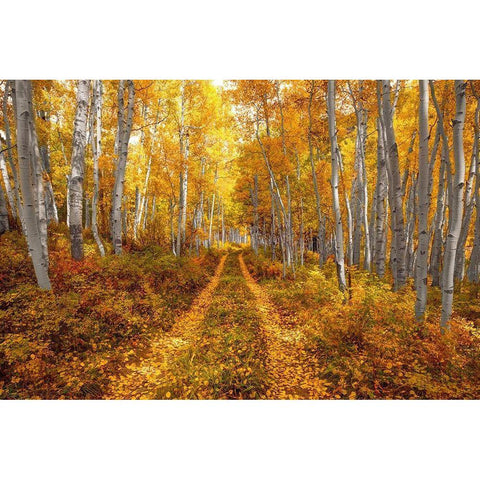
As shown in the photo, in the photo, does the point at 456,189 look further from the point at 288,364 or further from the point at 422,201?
the point at 288,364

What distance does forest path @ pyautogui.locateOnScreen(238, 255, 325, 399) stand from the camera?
3.34 metres

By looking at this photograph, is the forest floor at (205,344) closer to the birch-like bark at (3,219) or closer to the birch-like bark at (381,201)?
the birch-like bark at (3,219)

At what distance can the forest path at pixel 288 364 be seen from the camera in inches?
131

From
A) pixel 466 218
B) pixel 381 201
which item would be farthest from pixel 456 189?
pixel 466 218

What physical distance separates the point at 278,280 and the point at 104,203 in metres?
8.54

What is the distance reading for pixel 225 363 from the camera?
12.4ft

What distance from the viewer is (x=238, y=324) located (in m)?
5.41

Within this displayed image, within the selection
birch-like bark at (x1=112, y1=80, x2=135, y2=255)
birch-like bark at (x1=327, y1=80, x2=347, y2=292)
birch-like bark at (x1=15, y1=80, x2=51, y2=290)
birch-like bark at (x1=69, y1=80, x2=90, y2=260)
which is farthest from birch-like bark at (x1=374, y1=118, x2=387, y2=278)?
birch-like bark at (x1=15, y1=80, x2=51, y2=290)

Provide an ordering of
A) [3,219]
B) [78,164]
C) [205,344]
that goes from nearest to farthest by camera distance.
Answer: [205,344]
[78,164]
[3,219]

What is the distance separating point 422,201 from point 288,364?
3466 millimetres

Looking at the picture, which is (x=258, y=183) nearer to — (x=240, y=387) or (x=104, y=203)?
(x=104, y=203)

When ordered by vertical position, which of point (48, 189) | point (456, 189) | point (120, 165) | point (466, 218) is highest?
point (48, 189)

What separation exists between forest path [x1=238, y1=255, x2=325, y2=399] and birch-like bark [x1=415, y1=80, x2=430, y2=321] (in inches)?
82.6

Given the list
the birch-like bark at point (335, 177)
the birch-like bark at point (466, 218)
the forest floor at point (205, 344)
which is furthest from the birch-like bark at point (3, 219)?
the birch-like bark at point (466, 218)
